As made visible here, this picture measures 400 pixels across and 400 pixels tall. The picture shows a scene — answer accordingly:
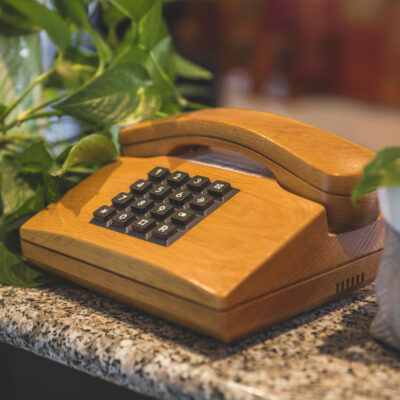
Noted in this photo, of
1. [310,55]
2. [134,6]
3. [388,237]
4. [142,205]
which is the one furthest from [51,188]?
[310,55]

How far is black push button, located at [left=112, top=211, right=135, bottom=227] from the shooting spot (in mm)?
500

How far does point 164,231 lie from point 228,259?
0.23 feet

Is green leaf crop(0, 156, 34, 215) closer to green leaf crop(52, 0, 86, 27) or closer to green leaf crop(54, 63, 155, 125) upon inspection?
green leaf crop(54, 63, 155, 125)

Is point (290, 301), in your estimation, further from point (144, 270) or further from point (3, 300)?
point (3, 300)

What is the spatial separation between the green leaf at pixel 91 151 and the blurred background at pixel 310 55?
11.2 feet

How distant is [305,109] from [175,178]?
4292 mm

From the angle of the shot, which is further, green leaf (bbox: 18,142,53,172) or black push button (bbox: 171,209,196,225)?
green leaf (bbox: 18,142,53,172)

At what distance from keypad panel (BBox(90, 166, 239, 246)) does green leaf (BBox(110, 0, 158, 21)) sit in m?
0.24

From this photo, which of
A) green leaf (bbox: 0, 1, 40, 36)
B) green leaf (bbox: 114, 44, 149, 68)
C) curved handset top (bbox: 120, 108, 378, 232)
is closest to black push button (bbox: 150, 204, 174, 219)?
curved handset top (bbox: 120, 108, 378, 232)

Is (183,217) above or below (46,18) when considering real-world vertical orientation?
below

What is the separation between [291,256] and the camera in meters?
0.44

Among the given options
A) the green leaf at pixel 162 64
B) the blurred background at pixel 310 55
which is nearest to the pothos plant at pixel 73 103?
the green leaf at pixel 162 64

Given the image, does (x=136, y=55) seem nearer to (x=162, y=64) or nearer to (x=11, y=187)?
(x=162, y=64)

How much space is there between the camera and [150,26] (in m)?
0.73
